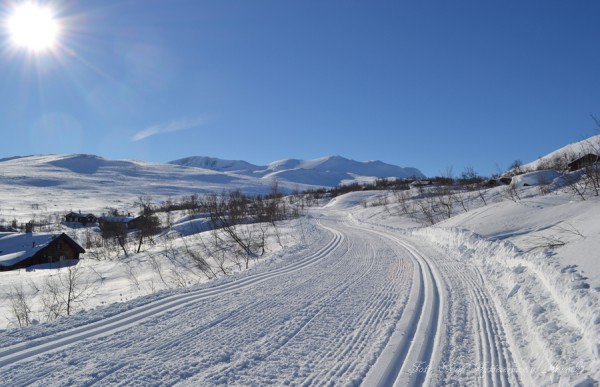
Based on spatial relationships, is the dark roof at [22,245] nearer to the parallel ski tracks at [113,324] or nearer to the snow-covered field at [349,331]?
the snow-covered field at [349,331]

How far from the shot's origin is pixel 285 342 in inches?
200

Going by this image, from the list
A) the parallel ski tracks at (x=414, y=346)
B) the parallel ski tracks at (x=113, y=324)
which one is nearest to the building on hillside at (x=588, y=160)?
the parallel ski tracks at (x=414, y=346)

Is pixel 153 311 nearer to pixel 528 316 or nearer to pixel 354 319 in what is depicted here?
pixel 354 319

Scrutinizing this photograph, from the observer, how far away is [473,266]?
10766mm

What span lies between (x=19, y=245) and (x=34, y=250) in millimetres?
6002

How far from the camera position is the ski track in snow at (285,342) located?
4.11m

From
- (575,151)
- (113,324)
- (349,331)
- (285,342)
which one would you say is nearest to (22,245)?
(113,324)

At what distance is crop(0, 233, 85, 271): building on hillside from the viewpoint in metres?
37.1

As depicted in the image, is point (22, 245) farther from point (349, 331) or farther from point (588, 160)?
point (588, 160)

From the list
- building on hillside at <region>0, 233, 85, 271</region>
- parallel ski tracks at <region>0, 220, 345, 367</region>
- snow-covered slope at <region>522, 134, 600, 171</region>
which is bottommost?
parallel ski tracks at <region>0, 220, 345, 367</region>

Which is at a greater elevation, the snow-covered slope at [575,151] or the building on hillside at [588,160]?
the snow-covered slope at [575,151]

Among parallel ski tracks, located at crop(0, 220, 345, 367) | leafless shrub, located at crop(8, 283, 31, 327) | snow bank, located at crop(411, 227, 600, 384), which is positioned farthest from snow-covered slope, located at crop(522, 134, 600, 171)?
leafless shrub, located at crop(8, 283, 31, 327)

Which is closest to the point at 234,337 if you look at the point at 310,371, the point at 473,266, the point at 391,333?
the point at 310,371

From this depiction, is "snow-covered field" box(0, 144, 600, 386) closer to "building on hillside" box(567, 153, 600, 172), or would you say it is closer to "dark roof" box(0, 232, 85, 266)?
"building on hillside" box(567, 153, 600, 172)
